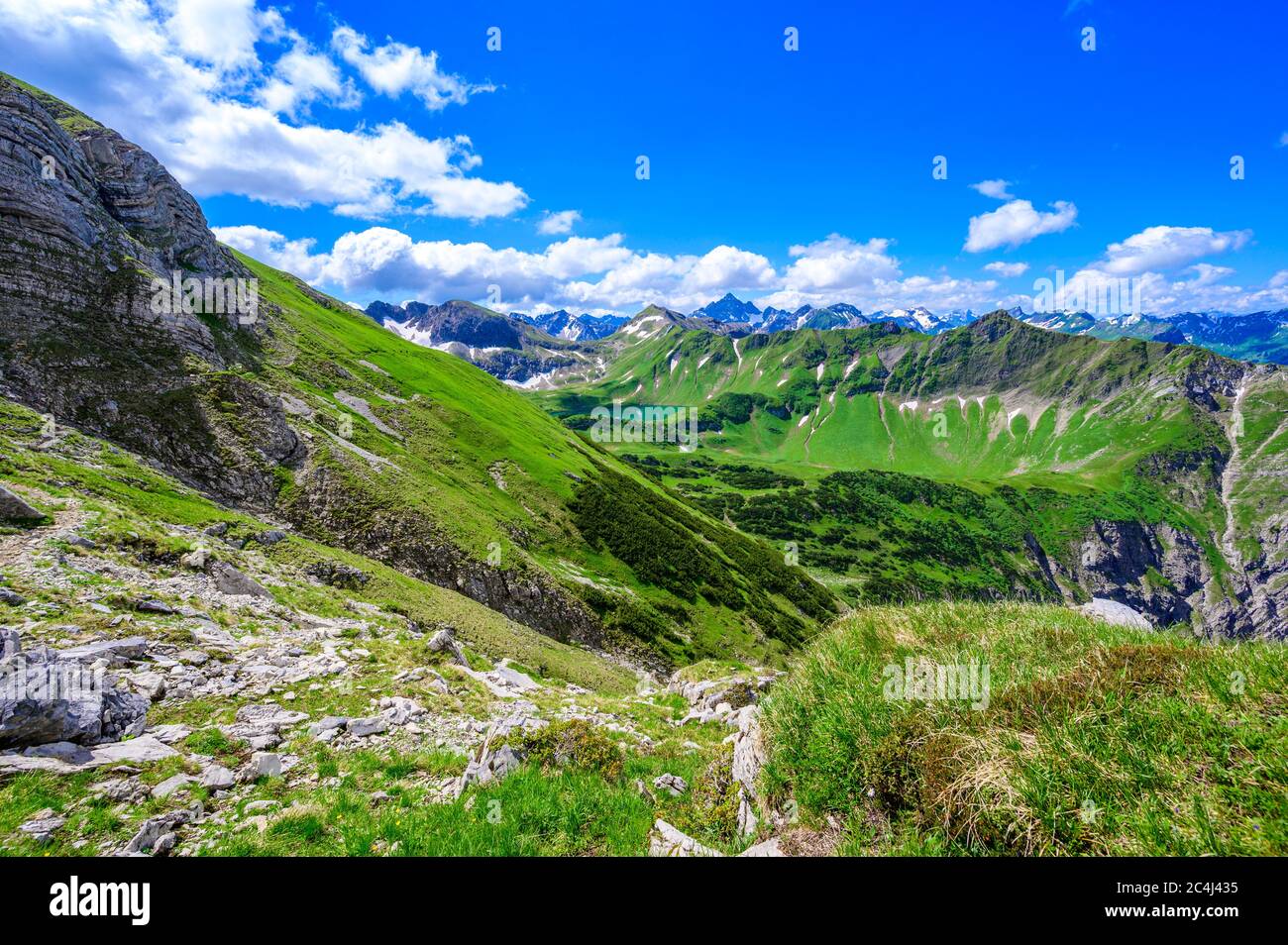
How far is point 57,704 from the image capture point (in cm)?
909

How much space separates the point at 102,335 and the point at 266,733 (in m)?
41.4

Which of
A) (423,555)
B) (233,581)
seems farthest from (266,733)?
(423,555)

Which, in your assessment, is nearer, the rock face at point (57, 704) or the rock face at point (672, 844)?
the rock face at point (672, 844)

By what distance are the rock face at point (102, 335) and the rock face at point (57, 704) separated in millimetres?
28390

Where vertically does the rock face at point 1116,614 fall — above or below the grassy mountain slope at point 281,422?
below

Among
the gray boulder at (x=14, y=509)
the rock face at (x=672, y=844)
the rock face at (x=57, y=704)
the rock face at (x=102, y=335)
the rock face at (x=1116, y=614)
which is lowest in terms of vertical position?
the rock face at (x=672, y=844)

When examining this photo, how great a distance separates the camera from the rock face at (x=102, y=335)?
31297 mm

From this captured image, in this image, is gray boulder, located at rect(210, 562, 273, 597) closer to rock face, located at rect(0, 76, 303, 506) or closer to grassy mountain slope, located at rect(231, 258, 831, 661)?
grassy mountain slope, located at rect(231, 258, 831, 661)

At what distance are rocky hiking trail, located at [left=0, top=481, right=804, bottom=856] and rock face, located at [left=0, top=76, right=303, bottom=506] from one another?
17023 mm

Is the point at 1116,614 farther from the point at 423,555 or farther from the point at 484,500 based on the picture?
the point at 484,500
